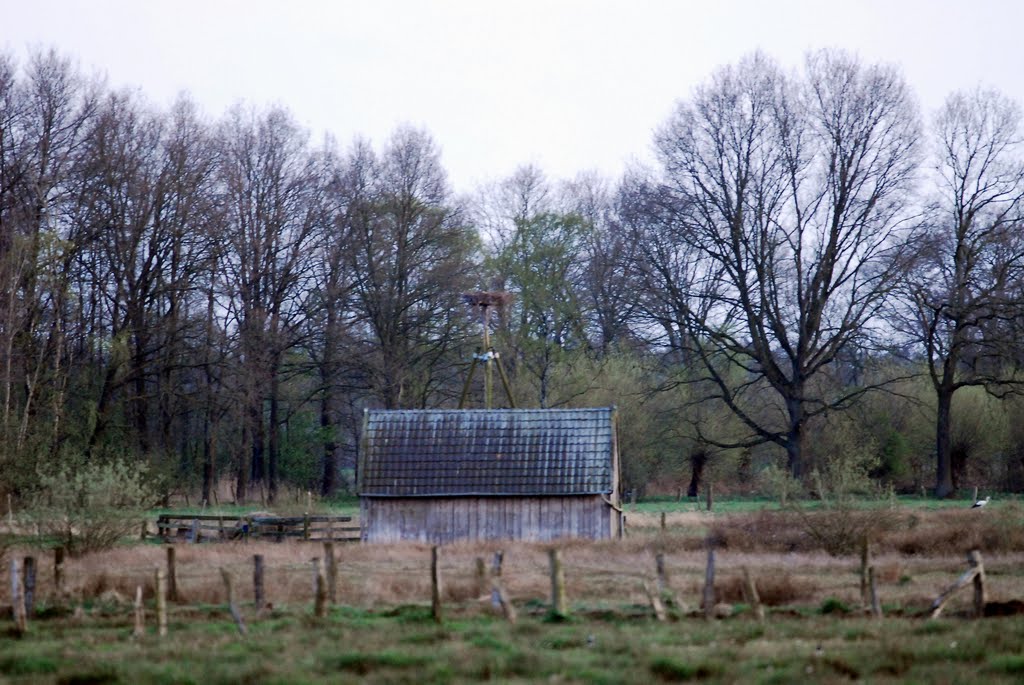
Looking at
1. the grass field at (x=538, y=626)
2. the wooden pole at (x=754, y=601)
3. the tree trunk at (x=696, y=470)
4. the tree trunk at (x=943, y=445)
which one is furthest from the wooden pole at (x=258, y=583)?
the tree trunk at (x=696, y=470)

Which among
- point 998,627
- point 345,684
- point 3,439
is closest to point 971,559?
point 998,627

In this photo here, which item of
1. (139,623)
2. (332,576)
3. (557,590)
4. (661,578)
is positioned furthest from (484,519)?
(139,623)

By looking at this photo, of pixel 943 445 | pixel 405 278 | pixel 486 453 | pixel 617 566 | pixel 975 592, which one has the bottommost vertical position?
pixel 617 566

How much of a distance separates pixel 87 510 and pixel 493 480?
10.4 m

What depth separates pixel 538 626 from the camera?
15484 mm

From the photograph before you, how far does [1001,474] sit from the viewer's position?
4922 centimetres

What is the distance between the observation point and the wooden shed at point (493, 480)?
30.5 m

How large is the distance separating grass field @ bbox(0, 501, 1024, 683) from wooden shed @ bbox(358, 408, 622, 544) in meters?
5.12

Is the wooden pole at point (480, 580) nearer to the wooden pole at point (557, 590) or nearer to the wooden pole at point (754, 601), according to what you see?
the wooden pole at point (557, 590)

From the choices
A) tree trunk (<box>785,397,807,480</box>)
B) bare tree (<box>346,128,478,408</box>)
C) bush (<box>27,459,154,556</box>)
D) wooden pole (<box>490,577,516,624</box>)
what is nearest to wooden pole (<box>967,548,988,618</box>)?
wooden pole (<box>490,577,516,624</box>)

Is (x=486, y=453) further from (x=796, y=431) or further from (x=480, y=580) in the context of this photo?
(x=796, y=431)

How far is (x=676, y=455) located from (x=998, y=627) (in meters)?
36.9

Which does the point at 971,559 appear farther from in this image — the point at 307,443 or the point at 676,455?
the point at 307,443

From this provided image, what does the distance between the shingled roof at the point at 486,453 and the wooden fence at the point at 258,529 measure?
2.11 m
